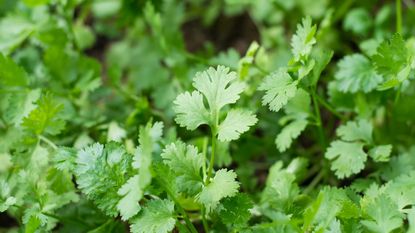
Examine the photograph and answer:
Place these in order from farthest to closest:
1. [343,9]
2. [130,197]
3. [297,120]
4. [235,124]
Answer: [343,9]
[297,120]
[235,124]
[130,197]

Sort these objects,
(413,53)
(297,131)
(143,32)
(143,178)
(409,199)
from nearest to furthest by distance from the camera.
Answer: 1. (143,178)
2. (409,199)
3. (413,53)
4. (297,131)
5. (143,32)

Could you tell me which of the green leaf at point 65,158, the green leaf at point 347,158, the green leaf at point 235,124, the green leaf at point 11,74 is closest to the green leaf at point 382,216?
the green leaf at point 347,158

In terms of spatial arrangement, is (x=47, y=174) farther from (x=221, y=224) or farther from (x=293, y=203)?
(x=293, y=203)

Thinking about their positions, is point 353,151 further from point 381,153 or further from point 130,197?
point 130,197

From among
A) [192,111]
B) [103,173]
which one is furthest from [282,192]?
[103,173]

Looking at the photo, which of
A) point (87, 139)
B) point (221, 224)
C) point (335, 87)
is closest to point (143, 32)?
point (87, 139)

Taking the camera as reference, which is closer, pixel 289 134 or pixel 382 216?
pixel 382 216

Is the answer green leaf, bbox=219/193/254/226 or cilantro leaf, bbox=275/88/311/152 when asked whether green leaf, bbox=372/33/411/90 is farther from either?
green leaf, bbox=219/193/254/226

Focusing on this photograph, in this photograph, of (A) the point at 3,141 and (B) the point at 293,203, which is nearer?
(B) the point at 293,203
